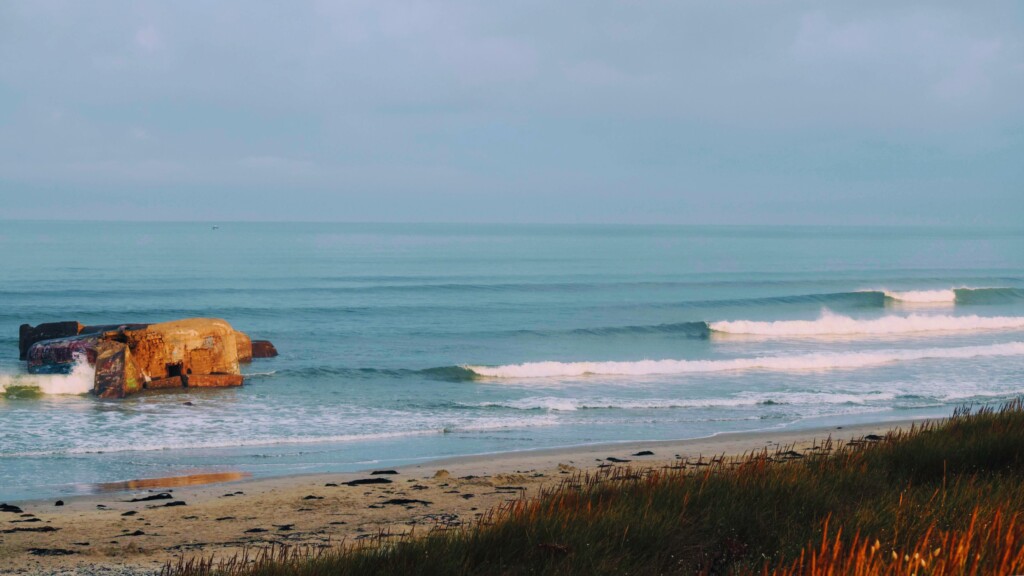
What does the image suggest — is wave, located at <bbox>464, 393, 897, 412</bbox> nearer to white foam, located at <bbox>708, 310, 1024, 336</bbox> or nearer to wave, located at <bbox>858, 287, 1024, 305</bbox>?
white foam, located at <bbox>708, 310, 1024, 336</bbox>

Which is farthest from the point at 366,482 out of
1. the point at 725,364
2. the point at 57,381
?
the point at 725,364

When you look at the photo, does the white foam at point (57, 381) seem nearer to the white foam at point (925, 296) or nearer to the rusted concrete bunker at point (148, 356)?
the rusted concrete bunker at point (148, 356)

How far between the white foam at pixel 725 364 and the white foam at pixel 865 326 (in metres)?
6.30

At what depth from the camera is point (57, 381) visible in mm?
17828

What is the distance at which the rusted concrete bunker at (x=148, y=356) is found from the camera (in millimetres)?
17609

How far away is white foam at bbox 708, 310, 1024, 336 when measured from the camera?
1300 inches

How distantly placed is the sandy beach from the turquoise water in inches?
53.3

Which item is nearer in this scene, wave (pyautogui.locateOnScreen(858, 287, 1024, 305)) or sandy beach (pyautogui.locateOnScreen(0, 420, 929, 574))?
sandy beach (pyautogui.locateOnScreen(0, 420, 929, 574))

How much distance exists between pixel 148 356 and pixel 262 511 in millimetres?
10146

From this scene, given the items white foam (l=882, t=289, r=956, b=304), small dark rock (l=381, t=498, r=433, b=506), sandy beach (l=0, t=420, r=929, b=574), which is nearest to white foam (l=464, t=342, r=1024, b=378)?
sandy beach (l=0, t=420, r=929, b=574)

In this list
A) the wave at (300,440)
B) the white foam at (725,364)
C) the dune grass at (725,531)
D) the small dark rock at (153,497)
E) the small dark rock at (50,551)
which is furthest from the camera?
the white foam at (725,364)

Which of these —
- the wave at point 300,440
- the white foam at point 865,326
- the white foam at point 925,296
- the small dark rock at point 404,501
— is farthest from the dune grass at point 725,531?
the white foam at point 925,296

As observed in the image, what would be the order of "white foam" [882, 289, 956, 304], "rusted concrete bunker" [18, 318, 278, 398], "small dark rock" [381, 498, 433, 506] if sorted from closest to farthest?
"small dark rock" [381, 498, 433, 506], "rusted concrete bunker" [18, 318, 278, 398], "white foam" [882, 289, 956, 304]

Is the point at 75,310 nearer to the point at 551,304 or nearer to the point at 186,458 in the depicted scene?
the point at 551,304
